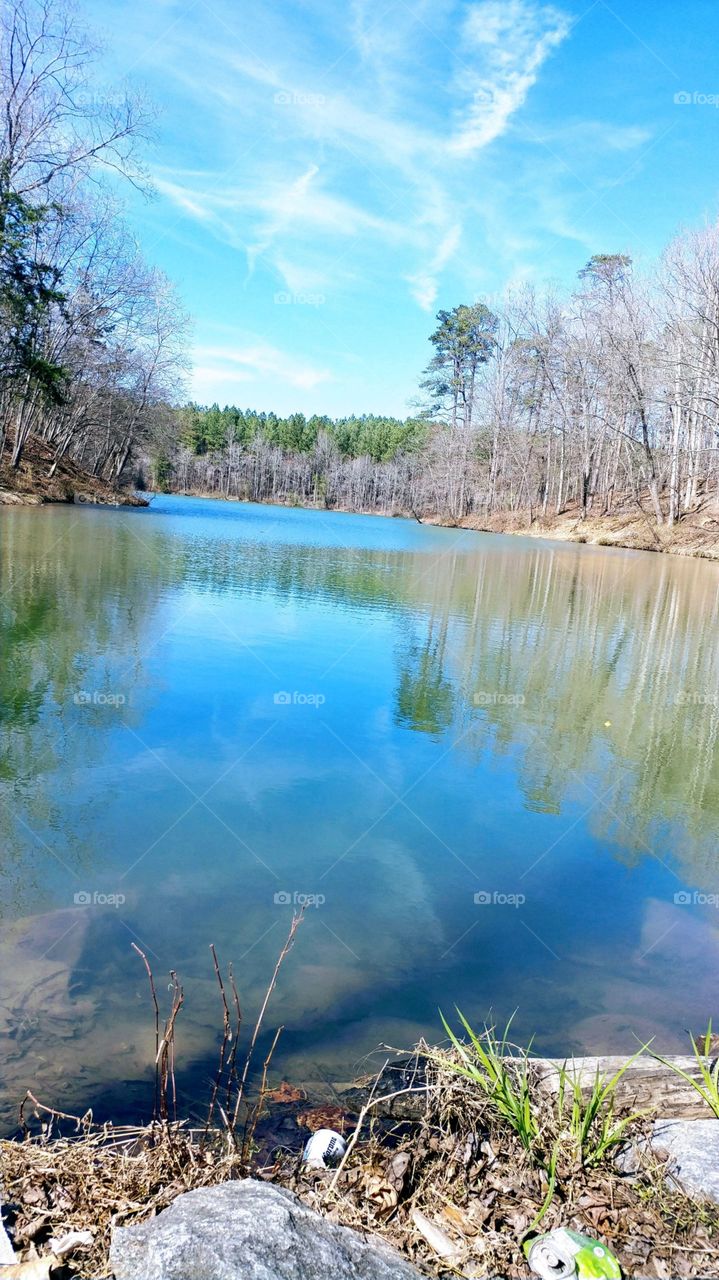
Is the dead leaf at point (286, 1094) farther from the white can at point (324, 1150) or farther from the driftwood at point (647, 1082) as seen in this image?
the driftwood at point (647, 1082)

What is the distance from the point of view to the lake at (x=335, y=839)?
3.39 m

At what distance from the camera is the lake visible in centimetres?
339

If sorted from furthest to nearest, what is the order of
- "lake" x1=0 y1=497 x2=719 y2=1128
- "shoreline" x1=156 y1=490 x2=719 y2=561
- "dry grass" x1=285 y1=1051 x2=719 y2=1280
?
"shoreline" x1=156 y1=490 x2=719 y2=561 < "lake" x1=0 y1=497 x2=719 y2=1128 < "dry grass" x1=285 y1=1051 x2=719 y2=1280

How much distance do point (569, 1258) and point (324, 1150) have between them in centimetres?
80

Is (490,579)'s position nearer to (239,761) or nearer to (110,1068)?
(239,761)

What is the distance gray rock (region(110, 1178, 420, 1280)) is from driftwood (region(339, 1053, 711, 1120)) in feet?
1.87

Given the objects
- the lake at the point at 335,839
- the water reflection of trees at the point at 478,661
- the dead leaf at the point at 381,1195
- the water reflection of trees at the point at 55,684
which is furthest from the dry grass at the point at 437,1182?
the water reflection of trees at the point at 478,661

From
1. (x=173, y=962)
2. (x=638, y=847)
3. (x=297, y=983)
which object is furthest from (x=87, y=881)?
(x=638, y=847)

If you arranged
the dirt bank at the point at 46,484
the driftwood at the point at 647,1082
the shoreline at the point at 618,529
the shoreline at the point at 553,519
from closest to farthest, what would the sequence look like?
the driftwood at the point at 647,1082 → the dirt bank at the point at 46,484 → the shoreline at the point at 553,519 → the shoreline at the point at 618,529

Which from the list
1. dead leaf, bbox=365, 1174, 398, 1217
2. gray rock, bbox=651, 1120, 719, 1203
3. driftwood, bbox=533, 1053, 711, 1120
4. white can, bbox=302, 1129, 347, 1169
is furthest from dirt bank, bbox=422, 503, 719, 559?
dead leaf, bbox=365, 1174, 398, 1217

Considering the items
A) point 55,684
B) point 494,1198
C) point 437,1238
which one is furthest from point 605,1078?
point 55,684

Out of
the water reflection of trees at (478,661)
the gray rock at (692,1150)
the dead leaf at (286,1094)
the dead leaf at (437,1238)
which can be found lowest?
the dead leaf at (286,1094)

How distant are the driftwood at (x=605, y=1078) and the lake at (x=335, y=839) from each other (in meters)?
0.21

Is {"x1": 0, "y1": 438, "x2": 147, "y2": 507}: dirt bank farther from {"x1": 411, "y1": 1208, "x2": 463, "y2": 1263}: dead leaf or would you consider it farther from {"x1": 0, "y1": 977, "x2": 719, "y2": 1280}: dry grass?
{"x1": 411, "y1": 1208, "x2": 463, "y2": 1263}: dead leaf
